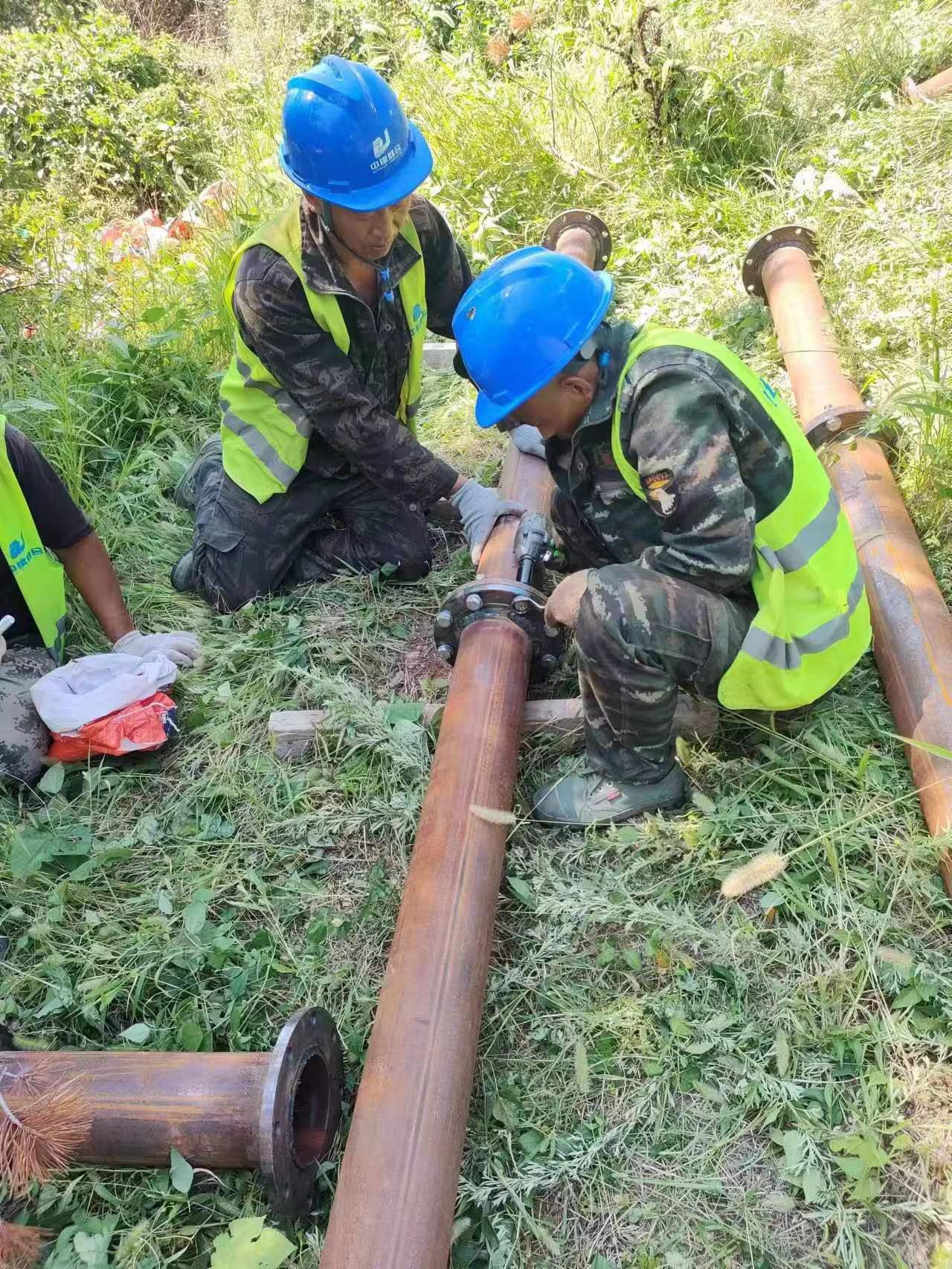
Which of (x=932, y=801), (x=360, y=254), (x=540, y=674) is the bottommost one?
(x=932, y=801)

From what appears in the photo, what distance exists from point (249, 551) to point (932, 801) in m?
2.49

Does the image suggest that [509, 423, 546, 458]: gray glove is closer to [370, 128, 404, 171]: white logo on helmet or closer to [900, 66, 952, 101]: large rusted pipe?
[370, 128, 404, 171]: white logo on helmet

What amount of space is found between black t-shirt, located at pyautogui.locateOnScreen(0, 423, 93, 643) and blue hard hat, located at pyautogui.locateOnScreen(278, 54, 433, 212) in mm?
1219

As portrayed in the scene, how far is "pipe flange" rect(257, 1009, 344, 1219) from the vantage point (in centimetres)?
172

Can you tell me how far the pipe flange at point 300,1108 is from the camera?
1719 millimetres

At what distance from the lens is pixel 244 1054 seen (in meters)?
1.89

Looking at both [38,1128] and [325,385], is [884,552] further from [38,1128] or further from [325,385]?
[38,1128]

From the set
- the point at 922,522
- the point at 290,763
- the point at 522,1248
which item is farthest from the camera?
the point at 922,522

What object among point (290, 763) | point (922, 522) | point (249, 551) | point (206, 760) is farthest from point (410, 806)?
point (922, 522)

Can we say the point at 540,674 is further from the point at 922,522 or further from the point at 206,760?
the point at 922,522

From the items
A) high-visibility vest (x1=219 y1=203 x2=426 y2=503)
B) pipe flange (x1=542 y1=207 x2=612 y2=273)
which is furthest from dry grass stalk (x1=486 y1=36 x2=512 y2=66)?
high-visibility vest (x1=219 y1=203 x2=426 y2=503)

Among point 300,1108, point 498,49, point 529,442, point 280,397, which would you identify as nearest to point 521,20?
point 498,49

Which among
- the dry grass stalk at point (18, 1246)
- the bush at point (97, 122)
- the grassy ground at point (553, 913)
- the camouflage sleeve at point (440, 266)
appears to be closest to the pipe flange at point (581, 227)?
the grassy ground at point (553, 913)

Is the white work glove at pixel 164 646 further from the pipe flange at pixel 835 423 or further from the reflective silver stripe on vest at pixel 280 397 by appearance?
the pipe flange at pixel 835 423
